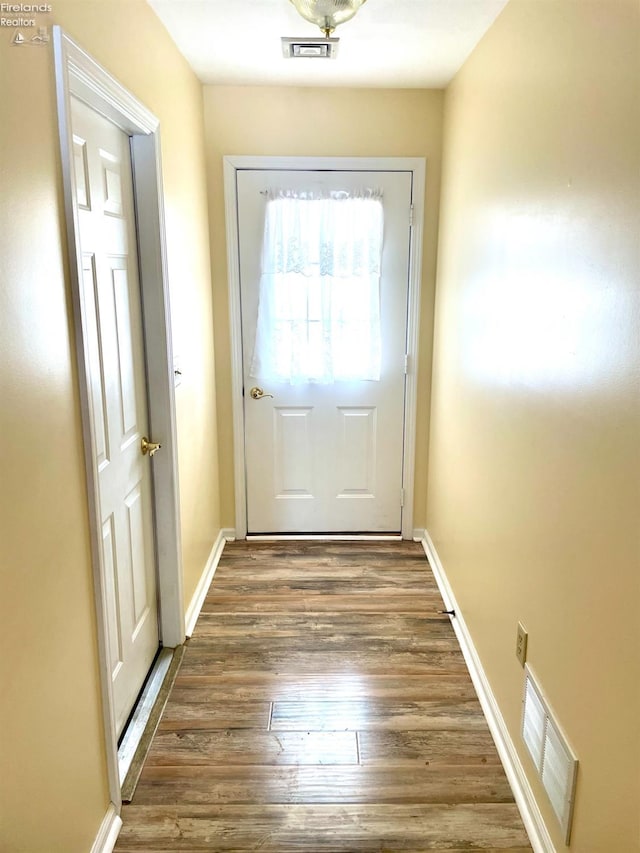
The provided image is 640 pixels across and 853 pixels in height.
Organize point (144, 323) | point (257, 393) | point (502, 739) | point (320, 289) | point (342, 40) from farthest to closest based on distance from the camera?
point (257, 393) < point (320, 289) < point (342, 40) < point (144, 323) < point (502, 739)

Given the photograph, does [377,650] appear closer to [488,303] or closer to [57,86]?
[488,303]

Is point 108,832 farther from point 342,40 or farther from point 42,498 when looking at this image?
point 342,40

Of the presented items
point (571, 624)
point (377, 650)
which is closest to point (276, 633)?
point (377, 650)

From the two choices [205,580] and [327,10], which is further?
[205,580]

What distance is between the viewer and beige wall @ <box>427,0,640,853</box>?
1155 millimetres

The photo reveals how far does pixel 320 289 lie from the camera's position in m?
3.11

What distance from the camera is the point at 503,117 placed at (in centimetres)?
200

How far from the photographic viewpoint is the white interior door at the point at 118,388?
1.68m

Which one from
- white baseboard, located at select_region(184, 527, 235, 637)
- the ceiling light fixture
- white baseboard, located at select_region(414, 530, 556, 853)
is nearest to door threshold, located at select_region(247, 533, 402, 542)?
white baseboard, located at select_region(184, 527, 235, 637)

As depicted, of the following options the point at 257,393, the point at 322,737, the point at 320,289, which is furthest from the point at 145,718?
the point at 320,289

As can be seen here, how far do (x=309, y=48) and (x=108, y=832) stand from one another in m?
2.80

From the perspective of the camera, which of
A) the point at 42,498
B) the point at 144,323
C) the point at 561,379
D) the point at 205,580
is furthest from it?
the point at 205,580

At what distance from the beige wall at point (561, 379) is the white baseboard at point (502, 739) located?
5cm

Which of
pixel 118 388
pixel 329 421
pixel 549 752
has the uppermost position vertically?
pixel 118 388
